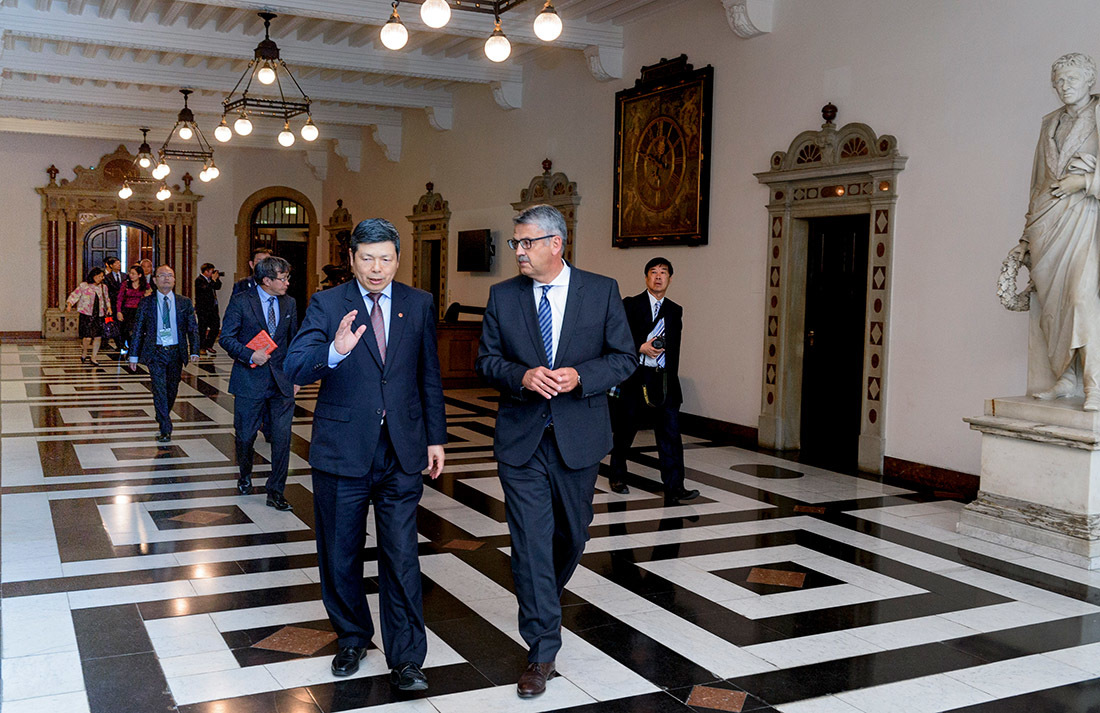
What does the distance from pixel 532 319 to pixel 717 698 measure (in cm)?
145

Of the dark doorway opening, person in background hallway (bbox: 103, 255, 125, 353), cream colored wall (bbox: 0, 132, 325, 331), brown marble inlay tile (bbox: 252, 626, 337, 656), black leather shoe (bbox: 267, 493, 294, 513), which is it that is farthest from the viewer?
cream colored wall (bbox: 0, 132, 325, 331)

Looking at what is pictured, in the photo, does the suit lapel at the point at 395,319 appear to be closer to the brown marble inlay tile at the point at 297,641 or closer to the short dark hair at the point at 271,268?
the brown marble inlay tile at the point at 297,641

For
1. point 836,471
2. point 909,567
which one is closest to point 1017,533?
point 909,567

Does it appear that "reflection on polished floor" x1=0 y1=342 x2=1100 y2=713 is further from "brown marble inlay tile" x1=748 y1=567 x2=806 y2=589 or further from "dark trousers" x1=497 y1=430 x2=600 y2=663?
"dark trousers" x1=497 y1=430 x2=600 y2=663

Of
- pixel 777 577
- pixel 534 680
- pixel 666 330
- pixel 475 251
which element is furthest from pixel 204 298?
pixel 534 680

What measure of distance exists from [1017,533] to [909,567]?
2.99ft

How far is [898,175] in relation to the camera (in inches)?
303

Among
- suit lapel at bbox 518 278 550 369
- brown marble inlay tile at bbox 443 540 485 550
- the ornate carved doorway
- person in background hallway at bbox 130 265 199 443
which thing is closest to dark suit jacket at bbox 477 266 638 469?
suit lapel at bbox 518 278 550 369

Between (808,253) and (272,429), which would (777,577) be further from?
(808,253)

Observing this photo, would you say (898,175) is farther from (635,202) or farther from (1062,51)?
(635,202)

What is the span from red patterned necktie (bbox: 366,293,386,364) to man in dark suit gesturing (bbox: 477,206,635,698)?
342mm

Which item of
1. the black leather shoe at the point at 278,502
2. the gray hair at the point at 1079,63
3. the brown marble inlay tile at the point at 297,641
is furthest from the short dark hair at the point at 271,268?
the gray hair at the point at 1079,63

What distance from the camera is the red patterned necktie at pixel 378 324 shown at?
11.1 ft

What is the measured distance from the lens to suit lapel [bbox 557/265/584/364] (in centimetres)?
353
